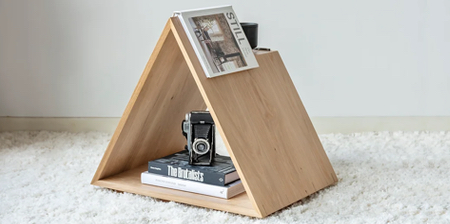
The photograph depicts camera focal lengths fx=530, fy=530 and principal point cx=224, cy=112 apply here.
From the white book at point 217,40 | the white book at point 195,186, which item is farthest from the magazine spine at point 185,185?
the white book at point 217,40

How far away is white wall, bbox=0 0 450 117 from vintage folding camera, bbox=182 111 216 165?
0.86 meters

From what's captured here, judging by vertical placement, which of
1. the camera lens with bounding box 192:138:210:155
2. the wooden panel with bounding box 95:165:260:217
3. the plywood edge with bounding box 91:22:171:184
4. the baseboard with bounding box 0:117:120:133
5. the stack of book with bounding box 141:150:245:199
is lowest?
the baseboard with bounding box 0:117:120:133

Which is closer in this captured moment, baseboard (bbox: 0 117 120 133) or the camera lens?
the camera lens

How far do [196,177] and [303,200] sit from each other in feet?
0.96

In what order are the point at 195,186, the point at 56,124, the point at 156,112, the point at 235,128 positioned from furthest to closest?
the point at 56,124 < the point at 156,112 < the point at 195,186 < the point at 235,128

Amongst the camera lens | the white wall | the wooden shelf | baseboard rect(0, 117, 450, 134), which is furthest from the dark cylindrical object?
baseboard rect(0, 117, 450, 134)

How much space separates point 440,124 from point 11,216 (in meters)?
1.71

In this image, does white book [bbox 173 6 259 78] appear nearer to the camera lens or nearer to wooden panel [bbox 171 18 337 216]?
wooden panel [bbox 171 18 337 216]

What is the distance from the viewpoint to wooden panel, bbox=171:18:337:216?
4.16 ft

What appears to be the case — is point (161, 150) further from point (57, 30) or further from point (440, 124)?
point (440, 124)

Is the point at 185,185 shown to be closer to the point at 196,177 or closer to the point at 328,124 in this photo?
the point at 196,177

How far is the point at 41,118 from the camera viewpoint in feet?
7.85

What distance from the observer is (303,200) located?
1414 mm

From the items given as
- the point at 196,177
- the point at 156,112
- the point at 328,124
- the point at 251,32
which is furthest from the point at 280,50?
the point at 196,177
